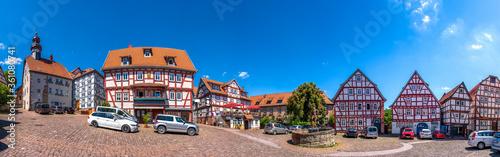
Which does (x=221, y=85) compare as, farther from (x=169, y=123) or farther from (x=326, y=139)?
(x=326, y=139)

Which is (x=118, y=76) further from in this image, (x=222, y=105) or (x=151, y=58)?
(x=222, y=105)

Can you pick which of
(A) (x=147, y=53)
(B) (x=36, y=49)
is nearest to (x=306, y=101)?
(A) (x=147, y=53)

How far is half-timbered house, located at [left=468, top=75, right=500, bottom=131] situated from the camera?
4700 centimetres

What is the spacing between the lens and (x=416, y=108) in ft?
152

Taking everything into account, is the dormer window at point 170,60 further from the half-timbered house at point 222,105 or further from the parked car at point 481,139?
the parked car at point 481,139

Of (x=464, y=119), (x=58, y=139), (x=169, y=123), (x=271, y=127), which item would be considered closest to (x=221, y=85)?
(x=271, y=127)

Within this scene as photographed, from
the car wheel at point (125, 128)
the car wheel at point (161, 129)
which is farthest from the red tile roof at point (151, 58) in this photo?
the car wheel at point (125, 128)

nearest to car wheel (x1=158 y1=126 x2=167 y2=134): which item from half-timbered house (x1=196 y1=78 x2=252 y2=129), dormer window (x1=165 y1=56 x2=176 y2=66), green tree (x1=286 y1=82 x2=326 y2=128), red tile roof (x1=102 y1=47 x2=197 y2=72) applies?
red tile roof (x1=102 y1=47 x2=197 y2=72)

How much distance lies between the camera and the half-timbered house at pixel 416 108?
45688mm

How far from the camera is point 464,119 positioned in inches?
1822

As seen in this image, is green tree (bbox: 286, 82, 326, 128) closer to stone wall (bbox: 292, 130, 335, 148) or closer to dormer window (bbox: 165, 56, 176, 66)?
dormer window (bbox: 165, 56, 176, 66)

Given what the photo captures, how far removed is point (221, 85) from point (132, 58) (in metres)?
16.0

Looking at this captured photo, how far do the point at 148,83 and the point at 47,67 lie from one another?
29.8 m

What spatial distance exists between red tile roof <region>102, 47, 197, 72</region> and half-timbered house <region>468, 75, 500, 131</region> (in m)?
46.0
